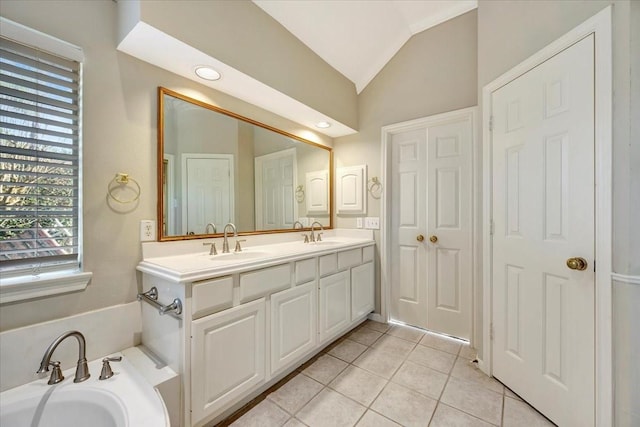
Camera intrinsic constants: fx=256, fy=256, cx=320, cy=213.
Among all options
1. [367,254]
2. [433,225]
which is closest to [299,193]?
[367,254]

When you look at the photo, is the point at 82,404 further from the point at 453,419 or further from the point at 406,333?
the point at 406,333

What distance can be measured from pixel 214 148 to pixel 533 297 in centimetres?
229

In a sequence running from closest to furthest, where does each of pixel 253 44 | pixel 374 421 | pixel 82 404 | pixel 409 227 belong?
pixel 82 404 → pixel 374 421 → pixel 253 44 → pixel 409 227

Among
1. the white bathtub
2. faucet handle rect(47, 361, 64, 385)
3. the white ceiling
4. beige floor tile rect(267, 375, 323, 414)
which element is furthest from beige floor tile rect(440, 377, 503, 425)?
the white ceiling

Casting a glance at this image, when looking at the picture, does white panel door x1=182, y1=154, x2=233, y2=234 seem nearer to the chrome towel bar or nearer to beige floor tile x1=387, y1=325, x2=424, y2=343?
the chrome towel bar

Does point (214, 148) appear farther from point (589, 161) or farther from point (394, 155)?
point (589, 161)

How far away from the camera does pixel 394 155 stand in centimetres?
269

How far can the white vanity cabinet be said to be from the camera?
4.00 feet

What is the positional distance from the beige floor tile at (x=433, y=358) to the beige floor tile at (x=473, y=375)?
0.05m

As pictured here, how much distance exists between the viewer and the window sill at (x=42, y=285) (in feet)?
3.64

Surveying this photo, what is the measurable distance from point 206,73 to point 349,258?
5.88 ft

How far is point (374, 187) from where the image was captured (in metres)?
2.73

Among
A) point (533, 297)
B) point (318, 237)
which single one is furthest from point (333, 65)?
point (533, 297)

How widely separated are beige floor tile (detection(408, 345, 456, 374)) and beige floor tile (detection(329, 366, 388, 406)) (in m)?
0.43
